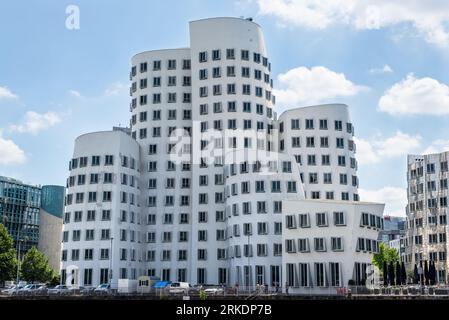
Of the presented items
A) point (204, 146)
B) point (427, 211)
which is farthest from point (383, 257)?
point (204, 146)

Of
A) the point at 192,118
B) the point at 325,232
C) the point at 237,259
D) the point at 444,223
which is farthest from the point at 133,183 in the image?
the point at 444,223

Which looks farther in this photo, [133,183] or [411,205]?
[411,205]

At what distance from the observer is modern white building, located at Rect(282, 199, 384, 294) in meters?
89.1

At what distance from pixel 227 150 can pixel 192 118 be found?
35.4ft

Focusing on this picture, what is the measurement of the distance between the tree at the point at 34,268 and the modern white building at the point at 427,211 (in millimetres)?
86897

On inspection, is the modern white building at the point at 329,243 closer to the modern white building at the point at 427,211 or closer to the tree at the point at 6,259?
the tree at the point at 6,259

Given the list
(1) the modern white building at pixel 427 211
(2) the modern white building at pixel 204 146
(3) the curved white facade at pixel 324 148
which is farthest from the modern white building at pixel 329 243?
(1) the modern white building at pixel 427 211

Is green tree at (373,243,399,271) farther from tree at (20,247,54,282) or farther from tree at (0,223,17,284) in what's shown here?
tree at (0,223,17,284)

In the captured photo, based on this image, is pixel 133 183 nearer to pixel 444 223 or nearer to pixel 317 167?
pixel 317 167

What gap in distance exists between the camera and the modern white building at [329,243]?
89.1 meters

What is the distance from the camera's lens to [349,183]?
122 metres

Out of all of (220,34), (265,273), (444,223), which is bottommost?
(265,273)

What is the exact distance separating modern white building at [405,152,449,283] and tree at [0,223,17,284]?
304 ft

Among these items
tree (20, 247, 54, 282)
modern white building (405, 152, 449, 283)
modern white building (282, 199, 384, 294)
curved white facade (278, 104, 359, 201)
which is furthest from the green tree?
tree (20, 247, 54, 282)
